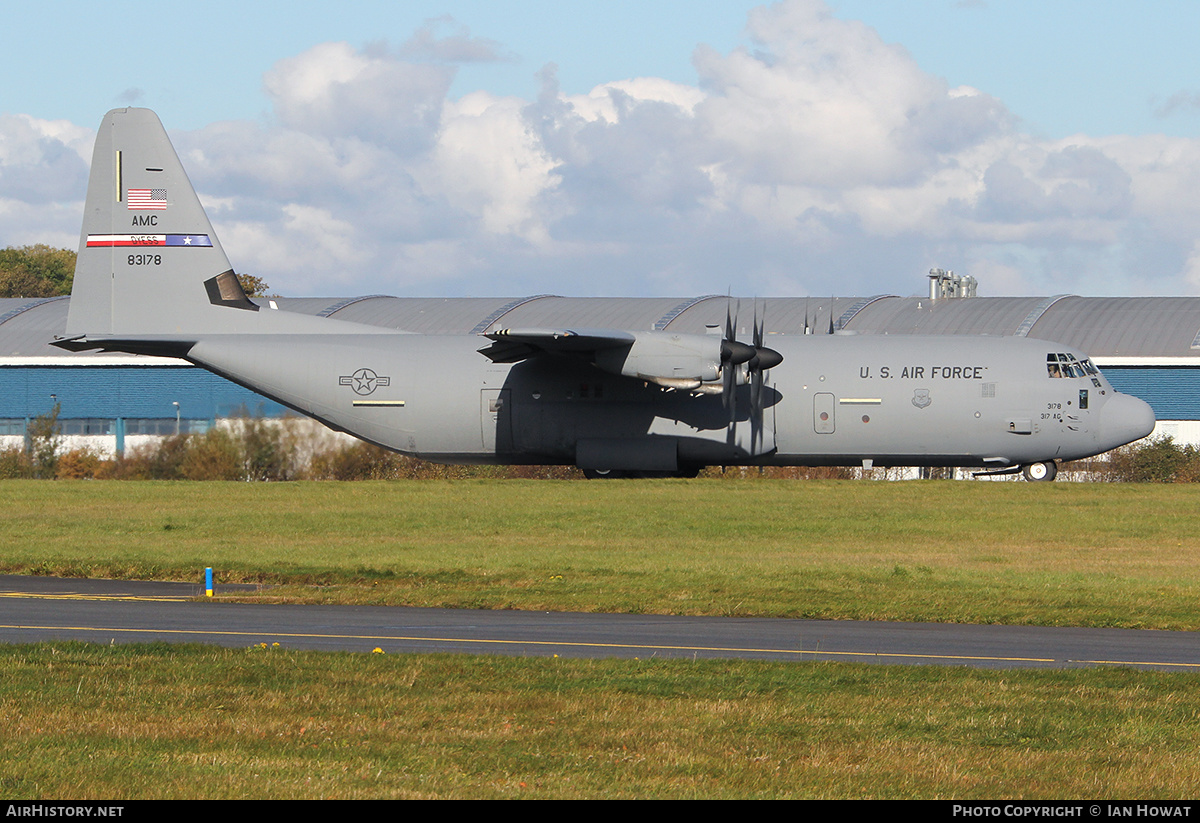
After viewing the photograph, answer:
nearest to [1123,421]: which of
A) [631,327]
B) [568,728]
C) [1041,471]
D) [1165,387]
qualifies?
[1041,471]

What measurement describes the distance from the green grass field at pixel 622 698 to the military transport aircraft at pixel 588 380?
8.87 m

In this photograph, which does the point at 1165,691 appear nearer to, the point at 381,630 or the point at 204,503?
the point at 381,630

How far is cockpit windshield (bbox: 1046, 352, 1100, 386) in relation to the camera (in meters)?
36.4

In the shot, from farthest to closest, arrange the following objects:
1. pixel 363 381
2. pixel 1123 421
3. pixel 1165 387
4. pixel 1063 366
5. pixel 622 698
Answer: pixel 1165 387, pixel 363 381, pixel 1063 366, pixel 1123 421, pixel 622 698

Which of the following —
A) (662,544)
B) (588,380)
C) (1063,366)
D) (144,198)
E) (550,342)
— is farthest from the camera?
(144,198)

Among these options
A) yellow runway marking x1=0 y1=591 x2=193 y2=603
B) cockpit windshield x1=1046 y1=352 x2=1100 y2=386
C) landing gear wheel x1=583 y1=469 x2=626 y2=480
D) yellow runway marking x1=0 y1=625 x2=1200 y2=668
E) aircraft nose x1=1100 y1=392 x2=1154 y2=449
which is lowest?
yellow runway marking x1=0 y1=625 x2=1200 y2=668

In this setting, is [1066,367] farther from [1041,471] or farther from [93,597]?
[93,597]

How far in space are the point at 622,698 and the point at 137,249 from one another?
3048 centimetres

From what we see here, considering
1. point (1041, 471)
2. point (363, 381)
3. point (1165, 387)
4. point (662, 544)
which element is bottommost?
point (662, 544)

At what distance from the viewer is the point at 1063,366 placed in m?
36.5

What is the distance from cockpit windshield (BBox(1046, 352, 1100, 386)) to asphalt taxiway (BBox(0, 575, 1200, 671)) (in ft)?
66.2

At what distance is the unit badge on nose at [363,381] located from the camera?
37.0 metres

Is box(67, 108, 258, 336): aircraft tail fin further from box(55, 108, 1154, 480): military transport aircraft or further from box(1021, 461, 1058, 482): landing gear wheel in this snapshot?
box(1021, 461, 1058, 482): landing gear wheel

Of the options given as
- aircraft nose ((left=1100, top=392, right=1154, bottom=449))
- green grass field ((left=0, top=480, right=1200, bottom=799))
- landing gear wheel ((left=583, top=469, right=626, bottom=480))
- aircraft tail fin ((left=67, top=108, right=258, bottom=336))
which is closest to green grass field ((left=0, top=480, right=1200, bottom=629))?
green grass field ((left=0, top=480, right=1200, bottom=799))
